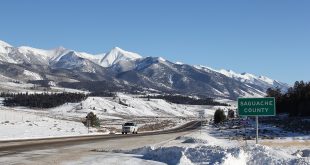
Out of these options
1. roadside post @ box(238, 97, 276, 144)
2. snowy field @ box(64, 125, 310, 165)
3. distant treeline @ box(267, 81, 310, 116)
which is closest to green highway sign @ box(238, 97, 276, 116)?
roadside post @ box(238, 97, 276, 144)

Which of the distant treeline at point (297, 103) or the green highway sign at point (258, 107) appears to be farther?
the distant treeline at point (297, 103)

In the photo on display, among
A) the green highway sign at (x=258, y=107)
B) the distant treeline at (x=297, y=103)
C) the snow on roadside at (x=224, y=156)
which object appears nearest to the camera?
the snow on roadside at (x=224, y=156)

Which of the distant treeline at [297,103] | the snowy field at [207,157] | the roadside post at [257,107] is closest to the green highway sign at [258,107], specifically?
the roadside post at [257,107]

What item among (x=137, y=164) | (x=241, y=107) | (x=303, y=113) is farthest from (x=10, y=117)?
(x=137, y=164)

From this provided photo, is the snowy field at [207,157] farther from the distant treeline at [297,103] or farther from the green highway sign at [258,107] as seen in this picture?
the distant treeline at [297,103]

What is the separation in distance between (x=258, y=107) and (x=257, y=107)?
0.06 metres

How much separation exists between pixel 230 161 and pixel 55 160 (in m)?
7.80

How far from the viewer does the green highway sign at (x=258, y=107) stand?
31844 millimetres

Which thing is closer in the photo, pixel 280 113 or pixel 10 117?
pixel 10 117

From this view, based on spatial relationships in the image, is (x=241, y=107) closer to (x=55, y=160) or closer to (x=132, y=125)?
(x=55, y=160)

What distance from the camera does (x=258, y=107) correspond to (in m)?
32.1

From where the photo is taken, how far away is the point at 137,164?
899 inches

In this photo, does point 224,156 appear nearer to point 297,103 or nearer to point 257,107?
point 257,107

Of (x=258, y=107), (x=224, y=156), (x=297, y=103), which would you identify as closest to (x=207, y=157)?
(x=224, y=156)
